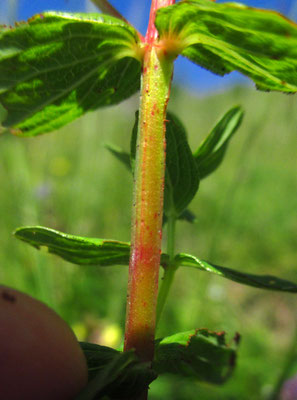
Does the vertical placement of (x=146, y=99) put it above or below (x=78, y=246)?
above

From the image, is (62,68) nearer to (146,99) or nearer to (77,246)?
(146,99)

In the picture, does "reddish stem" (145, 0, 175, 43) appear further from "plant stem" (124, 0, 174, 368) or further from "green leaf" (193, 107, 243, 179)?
"green leaf" (193, 107, 243, 179)

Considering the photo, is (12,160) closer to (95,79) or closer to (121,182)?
(121,182)

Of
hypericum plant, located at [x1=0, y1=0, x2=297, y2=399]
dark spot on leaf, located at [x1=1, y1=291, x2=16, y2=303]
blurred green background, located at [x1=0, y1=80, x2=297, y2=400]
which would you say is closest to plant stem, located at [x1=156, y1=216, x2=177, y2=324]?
hypericum plant, located at [x1=0, y1=0, x2=297, y2=399]

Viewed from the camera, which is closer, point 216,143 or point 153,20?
point 153,20

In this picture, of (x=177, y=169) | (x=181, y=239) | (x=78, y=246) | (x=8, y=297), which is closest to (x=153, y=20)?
(x=177, y=169)

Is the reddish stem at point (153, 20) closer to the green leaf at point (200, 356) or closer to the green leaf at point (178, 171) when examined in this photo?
the green leaf at point (178, 171)

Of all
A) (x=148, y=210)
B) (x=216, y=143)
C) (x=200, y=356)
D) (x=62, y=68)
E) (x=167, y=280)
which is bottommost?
(x=200, y=356)

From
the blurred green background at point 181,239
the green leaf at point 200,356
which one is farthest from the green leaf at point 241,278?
the blurred green background at point 181,239
